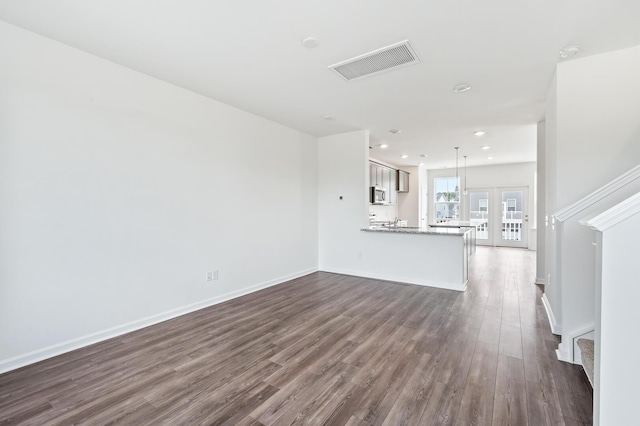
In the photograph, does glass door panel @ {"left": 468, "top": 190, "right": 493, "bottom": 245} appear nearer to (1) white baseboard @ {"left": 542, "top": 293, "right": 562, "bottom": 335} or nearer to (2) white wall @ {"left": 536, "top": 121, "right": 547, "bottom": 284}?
(2) white wall @ {"left": 536, "top": 121, "right": 547, "bottom": 284}

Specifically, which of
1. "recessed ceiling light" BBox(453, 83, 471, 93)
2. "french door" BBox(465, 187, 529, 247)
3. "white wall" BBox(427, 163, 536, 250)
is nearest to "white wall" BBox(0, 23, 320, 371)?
"recessed ceiling light" BBox(453, 83, 471, 93)

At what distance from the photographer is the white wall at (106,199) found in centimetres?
232

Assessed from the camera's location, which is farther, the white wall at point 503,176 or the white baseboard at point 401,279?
the white wall at point 503,176

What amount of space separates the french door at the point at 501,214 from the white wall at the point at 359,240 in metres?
4.99

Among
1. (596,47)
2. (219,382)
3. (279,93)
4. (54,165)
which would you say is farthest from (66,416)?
(596,47)

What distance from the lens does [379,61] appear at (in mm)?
2809

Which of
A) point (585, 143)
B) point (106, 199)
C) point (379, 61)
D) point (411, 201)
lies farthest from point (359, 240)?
point (411, 201)

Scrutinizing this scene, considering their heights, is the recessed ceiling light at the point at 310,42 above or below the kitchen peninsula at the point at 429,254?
above

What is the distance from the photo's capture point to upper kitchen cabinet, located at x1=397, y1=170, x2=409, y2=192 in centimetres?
911

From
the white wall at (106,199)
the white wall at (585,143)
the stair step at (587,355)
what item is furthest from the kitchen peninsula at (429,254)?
the white wall at (106,199)

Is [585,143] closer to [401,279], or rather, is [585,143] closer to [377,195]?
[401,279]

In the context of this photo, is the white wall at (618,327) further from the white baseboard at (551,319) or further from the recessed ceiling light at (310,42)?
the recessed ceiling light at (310,42)

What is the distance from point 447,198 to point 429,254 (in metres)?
6.14

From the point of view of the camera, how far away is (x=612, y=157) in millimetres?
2670
